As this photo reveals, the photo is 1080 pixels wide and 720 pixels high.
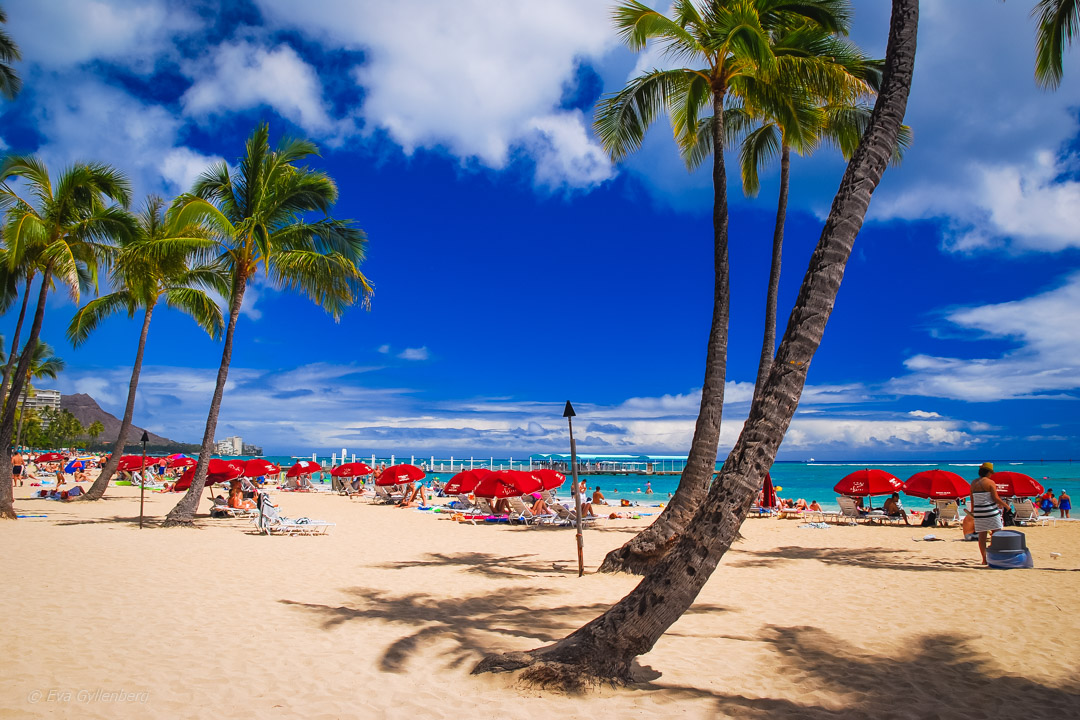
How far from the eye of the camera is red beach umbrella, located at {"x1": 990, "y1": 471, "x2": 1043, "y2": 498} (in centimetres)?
1581

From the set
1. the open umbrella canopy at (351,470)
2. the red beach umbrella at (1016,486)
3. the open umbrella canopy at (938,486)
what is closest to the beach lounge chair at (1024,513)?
the red beach umbrella at (1016,486)

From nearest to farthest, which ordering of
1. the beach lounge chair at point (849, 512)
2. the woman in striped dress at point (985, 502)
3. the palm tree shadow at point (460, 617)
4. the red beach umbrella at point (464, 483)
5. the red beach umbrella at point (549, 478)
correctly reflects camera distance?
the palm tree shadow at point (460, 617)
the woman in striped dress at point (985, 502)
the red beach umbrella at point (549, 478)
the beach lounge chair at point (849, 512)
the red beach umbrella at point (464, 483)

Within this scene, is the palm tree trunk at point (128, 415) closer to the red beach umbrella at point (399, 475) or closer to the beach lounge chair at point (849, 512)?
the red beach umbrella at point (399, 475)

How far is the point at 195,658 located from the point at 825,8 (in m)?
12.6

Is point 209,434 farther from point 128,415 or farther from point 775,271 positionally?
point 775,271

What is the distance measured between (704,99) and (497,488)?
10.6 meters

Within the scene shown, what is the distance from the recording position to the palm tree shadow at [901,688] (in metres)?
4.23

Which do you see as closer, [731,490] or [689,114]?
[731,490]

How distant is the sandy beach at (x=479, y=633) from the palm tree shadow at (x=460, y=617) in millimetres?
42

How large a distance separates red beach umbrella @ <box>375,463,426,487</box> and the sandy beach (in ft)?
39.1

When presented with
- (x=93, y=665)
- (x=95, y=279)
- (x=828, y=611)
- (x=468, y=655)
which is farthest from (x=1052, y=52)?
(x=95, y=279)

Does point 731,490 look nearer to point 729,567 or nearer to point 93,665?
point 93,665

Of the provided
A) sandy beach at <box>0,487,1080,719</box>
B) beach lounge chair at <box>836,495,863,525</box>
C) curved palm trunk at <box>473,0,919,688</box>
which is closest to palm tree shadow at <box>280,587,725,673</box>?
sandy beach at <box>0,487,1080,719</box>

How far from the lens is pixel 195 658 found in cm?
526
